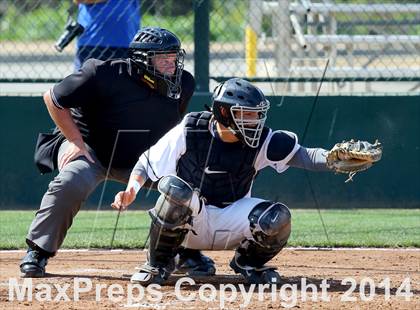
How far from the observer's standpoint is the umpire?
601 centimetres

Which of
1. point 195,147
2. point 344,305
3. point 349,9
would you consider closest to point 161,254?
point 195,147

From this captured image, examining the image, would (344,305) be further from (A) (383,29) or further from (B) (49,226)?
(A) (383,29)

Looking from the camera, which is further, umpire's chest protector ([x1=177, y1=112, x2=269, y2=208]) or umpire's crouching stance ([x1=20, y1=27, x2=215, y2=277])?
umpire's crouching stance ([x1=20, y1=27, x2=215, y2=277])

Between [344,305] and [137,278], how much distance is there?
1.21m

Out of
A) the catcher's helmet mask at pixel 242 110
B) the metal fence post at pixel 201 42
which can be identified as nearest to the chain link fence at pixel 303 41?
the metal fence post at pixel 201 42

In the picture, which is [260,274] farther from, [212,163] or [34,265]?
[34,265]

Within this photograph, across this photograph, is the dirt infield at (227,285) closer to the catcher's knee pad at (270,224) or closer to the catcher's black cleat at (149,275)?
the catcher's black cleat at (149,275)

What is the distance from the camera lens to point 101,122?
6352 millimetres

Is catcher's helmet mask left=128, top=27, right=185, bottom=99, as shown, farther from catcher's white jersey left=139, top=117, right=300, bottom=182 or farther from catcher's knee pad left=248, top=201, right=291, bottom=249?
catcher's knee pad left=248, top=201, right=291, bottom=249

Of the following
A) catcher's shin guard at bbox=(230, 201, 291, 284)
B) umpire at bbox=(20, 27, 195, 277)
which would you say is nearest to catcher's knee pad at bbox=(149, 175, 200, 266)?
catcher's shin guard at bbox=(230, 201, 291, 284)

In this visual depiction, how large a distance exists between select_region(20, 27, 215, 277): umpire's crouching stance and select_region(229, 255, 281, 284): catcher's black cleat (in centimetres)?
46

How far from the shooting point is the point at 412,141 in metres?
9.72

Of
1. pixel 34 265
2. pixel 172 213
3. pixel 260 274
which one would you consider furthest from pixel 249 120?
pixel 34 265

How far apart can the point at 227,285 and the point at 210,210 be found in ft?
1.40
